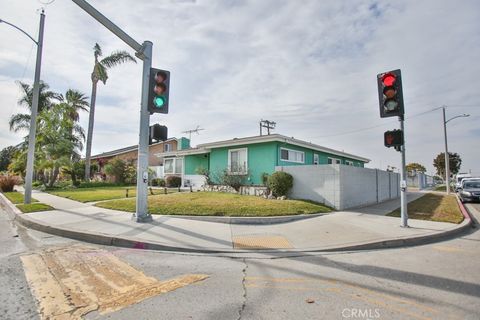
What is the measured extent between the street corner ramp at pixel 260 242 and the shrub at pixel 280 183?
577 cm

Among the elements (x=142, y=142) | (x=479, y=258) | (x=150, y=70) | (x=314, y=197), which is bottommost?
(x=479, y=258)

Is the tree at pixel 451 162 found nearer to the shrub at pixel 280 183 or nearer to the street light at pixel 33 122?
the shrub at pixel 280 183

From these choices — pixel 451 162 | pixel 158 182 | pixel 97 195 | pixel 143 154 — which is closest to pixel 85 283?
pixel 143 154

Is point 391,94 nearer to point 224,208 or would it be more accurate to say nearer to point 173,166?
point 224,208

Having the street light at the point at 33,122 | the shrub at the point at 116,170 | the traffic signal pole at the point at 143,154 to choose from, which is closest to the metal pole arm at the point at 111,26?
the traffic signal pole at the point at 143,154

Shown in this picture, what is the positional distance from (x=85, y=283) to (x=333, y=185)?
404 inches

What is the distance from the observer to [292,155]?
17141 mm

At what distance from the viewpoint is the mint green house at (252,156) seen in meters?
15.6

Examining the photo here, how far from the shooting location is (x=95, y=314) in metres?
3.12

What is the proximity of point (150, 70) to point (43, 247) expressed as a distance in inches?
213

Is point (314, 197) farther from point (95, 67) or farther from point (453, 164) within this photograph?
point (453, 164)

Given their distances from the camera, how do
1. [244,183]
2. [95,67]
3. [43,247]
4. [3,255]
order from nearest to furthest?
[3,255] → [43,247] → [244,183] → [95,67]

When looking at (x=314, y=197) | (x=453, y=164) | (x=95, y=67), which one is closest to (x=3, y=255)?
(x=314, y=197)

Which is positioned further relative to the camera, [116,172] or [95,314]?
[116,172]
